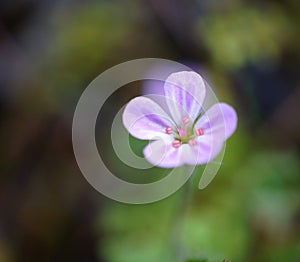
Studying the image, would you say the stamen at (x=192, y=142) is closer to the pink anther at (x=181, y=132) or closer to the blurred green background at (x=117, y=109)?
the pink anther at (x=181, y=132)

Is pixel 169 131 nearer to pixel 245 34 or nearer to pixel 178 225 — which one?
pixel 178 225

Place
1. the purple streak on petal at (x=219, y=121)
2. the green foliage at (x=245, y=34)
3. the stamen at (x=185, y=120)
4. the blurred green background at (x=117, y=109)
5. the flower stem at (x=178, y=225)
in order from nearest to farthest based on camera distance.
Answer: the purple streak on petal at (x=219, y=121) < the stamen at (x=185, y=120) < the flower stem at (x=178, y=225) < the blurred green background at (x=117, y=109) < the green foliage at (x=245, y=34)

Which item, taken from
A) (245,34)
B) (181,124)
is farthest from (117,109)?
(181,124)

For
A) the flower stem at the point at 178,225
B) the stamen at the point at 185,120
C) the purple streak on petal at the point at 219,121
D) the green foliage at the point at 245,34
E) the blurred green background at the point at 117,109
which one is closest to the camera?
the purple streak on petal at the point at 219,121

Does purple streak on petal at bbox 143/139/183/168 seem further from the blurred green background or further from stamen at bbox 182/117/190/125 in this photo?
the blurred green background

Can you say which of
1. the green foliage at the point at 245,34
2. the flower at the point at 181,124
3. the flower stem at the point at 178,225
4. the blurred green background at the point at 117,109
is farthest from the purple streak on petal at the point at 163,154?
the green foliage at the point at 245,34

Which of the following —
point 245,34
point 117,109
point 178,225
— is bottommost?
point 178,225

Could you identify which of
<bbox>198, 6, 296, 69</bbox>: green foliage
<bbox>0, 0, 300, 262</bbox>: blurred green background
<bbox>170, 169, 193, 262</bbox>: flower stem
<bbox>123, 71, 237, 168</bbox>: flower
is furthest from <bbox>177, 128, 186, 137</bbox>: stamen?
<bbox>198, 6, 296, 69</bbox>: green foliage
